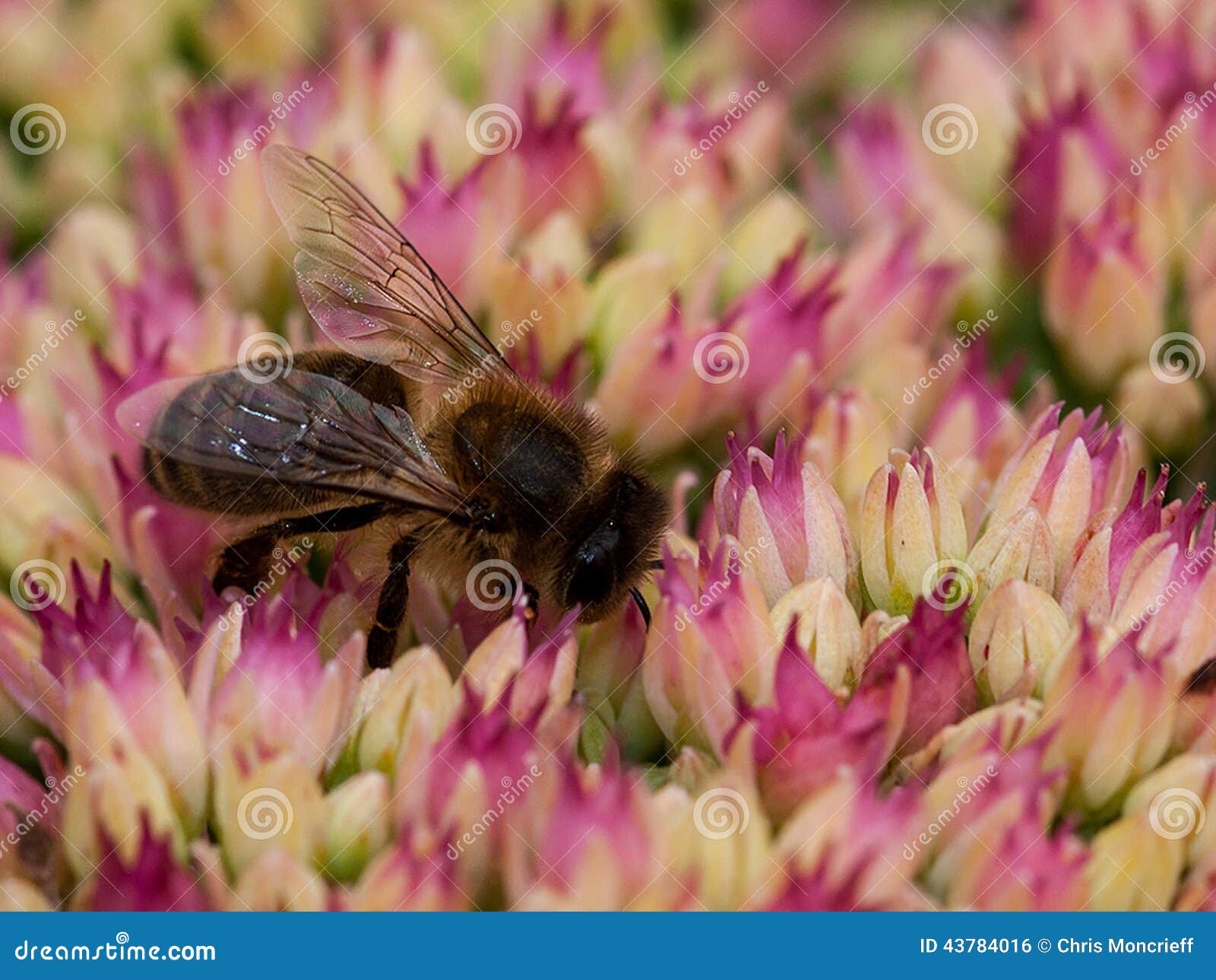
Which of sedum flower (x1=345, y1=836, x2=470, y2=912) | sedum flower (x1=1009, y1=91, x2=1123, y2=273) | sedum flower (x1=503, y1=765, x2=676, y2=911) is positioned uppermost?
sedum flower (x1=1009, y1=91, x2=1123, y2=273)

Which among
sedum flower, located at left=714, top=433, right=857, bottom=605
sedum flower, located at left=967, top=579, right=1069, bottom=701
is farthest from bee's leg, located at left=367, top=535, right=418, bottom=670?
sedum flower, located at left=967, top=579, right=1069, bottom=701

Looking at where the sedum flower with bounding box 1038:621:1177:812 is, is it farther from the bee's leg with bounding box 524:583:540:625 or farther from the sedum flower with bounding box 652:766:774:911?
the bee's leg with bounding box 524:583:540:625

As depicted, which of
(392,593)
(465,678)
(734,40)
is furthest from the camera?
(734,40)

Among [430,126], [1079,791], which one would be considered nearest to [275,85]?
[430,126]

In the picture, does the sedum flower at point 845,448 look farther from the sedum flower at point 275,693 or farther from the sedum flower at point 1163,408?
the sedum flower at point 275,693

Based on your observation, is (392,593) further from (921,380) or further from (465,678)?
(921,380)

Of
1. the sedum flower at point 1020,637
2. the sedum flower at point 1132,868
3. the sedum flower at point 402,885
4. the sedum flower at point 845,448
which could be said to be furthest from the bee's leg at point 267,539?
the sedum flower at point 1132,868

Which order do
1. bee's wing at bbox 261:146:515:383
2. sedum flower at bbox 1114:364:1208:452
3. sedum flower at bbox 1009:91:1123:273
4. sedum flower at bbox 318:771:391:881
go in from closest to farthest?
sedum flower at bbox 318:771:391:881 → bee's wing at bbox 261:146:515:383 → sedum flower at bbox 1114:364:1208:452 → sedum flower at bbox 1009:91:1123:273

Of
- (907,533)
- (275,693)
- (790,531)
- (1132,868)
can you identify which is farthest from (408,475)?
(1132,868)
